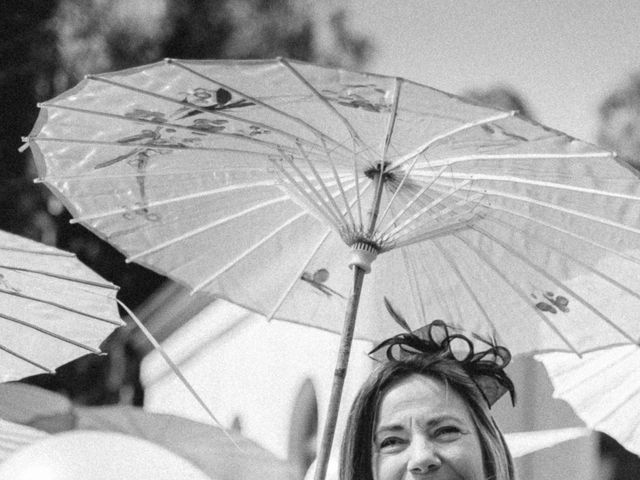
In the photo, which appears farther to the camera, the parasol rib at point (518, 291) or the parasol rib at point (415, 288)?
the parasol rib at point (415, 288)

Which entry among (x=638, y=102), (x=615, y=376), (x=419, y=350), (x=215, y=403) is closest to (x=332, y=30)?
(x=638, y=102)

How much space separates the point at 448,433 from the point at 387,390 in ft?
0.71

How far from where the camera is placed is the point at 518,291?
13.2ft

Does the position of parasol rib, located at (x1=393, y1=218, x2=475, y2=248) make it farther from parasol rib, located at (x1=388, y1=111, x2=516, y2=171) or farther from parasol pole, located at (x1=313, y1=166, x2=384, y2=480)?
parasol rib, located at (x1=388, y1=111, x2=516, y2=171)

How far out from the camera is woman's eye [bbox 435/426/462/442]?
3000 mm

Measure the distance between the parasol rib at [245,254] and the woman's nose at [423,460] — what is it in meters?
1.41

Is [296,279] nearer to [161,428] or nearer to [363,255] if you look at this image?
[363,255]

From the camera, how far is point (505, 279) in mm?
4023

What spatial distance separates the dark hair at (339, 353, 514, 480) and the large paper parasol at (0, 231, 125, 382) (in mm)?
1483

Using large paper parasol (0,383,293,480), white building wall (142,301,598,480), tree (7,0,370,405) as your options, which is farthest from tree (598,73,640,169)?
large paper parasol (0,383,293,480)

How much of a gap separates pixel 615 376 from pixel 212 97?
87.1 inches

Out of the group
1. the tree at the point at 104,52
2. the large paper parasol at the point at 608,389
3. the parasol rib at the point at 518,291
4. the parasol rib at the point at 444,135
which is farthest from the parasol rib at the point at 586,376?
the tree at the point at 104,52

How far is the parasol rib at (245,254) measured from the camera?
4.24 m

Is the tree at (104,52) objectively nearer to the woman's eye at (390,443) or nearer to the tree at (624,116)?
the tree at (624,116)
